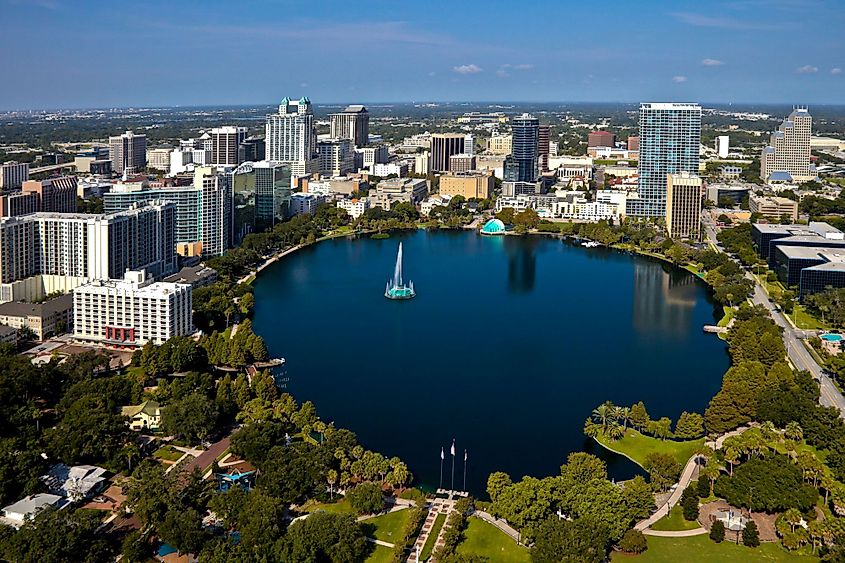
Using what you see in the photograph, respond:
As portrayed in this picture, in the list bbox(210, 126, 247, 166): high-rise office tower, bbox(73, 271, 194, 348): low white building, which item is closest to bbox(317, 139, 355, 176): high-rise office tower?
bbox(210, 126, 247, 166): high-rise office tower

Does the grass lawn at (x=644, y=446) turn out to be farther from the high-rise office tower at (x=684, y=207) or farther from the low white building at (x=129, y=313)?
the high-rise office tower at (x=684, y=207)

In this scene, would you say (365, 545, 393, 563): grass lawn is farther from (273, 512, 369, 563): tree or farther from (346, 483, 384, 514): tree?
(346, 483, 384, 514): tree

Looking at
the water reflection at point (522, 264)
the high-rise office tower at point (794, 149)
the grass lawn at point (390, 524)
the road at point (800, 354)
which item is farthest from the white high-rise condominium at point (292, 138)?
the grass lawn at point (390, 524)

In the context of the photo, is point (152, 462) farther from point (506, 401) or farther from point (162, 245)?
point (162, 245)

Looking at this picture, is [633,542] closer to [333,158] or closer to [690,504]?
[690,504]

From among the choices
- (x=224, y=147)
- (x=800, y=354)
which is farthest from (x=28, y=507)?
(x=224, y=147)

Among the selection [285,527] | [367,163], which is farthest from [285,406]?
[367,163]
